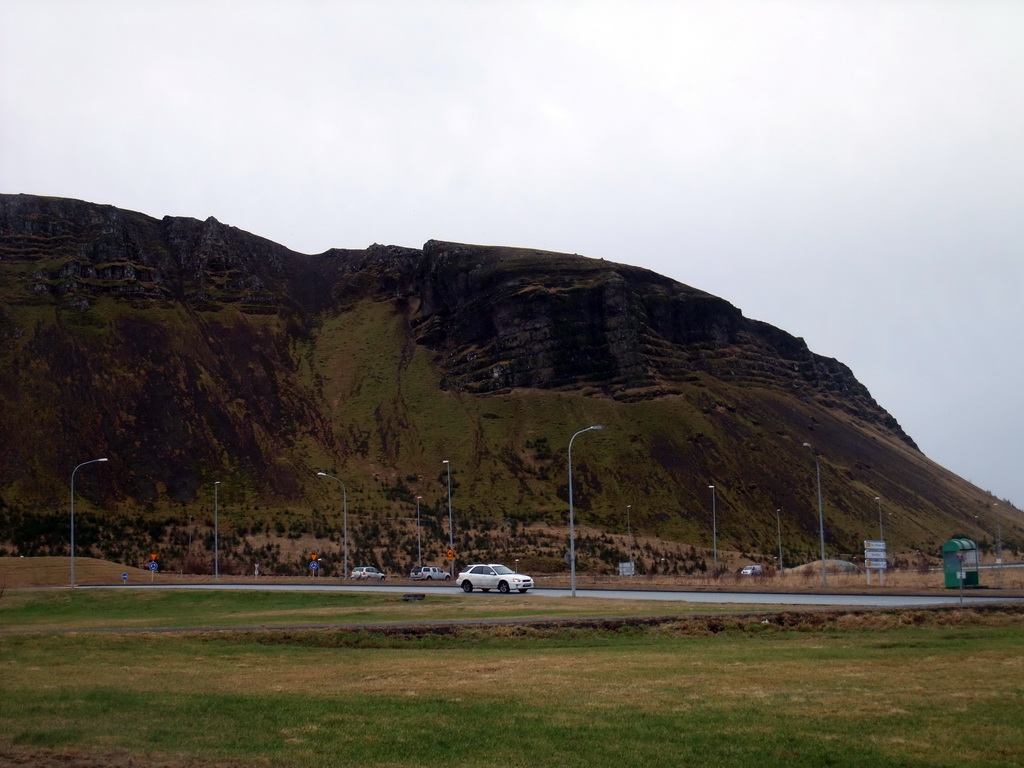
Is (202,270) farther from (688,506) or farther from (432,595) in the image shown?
(432,595)

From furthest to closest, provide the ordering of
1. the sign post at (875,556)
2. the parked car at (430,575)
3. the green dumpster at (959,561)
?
the parked car at (430,575)
the sign post at (875,556)
the green dumpster at (959,561)

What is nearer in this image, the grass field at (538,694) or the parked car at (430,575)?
the grass field at (538,694)

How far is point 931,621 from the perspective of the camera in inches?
1069

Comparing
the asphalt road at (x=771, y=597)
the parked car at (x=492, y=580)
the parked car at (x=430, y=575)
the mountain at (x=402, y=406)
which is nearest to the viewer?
the asphalt road at (x=771, y=597)

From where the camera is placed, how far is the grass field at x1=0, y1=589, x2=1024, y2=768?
1174 centimetres

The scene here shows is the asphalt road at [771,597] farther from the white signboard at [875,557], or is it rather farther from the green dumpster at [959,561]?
the white signboard at [875,557]

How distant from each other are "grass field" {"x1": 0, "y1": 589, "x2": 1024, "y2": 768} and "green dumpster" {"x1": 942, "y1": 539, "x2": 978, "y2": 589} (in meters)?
12.3

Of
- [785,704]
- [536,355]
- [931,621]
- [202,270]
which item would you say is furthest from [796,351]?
[785,704]

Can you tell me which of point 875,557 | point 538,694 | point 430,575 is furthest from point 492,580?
point 538,694

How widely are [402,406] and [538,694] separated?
114334 mm

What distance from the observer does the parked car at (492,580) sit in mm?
48500

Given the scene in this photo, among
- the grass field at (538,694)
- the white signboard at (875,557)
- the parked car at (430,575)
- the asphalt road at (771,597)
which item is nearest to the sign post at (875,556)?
the white signboard at (875,557)

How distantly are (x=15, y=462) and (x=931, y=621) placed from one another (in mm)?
94964

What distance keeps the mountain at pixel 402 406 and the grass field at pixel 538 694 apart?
6202cm
